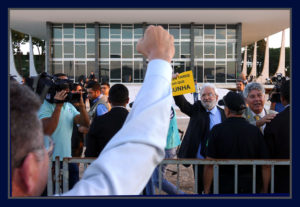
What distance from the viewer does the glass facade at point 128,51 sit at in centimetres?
3147

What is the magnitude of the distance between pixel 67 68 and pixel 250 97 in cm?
3010

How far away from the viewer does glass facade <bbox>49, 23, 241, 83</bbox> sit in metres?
31.5

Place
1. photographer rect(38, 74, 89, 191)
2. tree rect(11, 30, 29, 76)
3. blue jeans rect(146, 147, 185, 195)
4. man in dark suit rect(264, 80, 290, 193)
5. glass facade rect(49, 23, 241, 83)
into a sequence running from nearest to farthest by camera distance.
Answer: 1. man in dark suit rect(264, 80, 290, 193)
2. blue jeans rect(146, 147, 185, 195)
3. photographer rect(38, 74, 89, 191)
4. glass facade rect(49, 23, 241, 83)
5. tree rect(11, 30, 29, 76)

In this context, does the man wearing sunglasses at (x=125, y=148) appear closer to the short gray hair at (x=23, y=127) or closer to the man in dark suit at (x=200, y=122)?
the short gray hair at (x=23, y=127)

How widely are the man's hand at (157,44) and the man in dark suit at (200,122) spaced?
2872 millimetres

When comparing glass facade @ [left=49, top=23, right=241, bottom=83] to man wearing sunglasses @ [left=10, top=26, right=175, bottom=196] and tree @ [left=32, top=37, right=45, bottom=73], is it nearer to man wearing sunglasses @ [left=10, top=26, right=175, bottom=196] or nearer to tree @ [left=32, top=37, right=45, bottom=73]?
tree @ [left=32, top=37, right=45, bottom=73]

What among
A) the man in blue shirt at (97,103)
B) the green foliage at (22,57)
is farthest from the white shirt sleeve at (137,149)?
the green foliage at (22,57)

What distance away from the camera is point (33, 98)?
85 centimetres

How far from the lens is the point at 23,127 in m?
0.80

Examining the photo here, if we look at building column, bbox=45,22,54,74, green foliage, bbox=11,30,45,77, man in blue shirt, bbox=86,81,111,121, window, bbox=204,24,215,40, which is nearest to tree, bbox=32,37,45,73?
green foliage, bbox=11,30,45,77

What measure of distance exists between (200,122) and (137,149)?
10.3ft

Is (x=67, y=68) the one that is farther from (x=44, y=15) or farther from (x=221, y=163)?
(x=221, y=163)

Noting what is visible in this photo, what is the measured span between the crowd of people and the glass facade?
24384mm

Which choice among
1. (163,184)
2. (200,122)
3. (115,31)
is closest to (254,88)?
(200,122)
